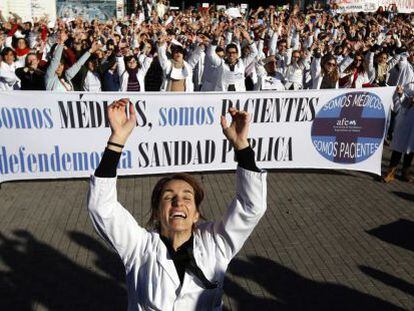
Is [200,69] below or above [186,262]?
below

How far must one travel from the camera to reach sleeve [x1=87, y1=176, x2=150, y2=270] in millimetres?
1952

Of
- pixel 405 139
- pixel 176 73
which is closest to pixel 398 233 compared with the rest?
pixel 405 139

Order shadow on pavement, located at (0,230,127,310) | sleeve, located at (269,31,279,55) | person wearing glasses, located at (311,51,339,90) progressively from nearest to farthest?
shadow on pavement, located at (0,230,127,310)
person wearing glasses, located at (311,51,339,90)
sleeve, located at (269,31,279,55)

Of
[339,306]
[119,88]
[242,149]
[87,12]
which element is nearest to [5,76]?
[119,88]

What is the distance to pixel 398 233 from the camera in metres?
5.68

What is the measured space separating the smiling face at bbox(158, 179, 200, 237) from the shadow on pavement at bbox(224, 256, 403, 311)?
2285mm

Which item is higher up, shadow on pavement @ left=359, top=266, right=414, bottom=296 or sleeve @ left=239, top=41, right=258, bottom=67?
sleeve @ left=239, top=41, right=258, bottom=67

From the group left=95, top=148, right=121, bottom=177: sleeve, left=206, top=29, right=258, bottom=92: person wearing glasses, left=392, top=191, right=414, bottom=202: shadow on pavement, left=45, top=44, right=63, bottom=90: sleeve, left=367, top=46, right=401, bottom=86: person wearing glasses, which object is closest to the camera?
left=95, top=148, right=121, bottom=177: sleeve

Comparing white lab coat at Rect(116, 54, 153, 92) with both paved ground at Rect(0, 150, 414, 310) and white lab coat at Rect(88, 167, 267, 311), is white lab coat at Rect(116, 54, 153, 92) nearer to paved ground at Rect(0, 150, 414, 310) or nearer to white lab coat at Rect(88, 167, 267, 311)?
paved ground at Rect(0, 150, 414, 310)

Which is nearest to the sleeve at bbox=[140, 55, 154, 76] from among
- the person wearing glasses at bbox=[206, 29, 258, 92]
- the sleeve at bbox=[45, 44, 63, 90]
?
the person wearing glasses at bbox=[206, 29, 258, 92]

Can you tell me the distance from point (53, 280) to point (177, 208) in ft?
9.53

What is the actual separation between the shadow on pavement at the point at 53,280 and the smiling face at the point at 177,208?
2.31m

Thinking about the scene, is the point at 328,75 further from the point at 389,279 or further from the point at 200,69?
the point at 389,279

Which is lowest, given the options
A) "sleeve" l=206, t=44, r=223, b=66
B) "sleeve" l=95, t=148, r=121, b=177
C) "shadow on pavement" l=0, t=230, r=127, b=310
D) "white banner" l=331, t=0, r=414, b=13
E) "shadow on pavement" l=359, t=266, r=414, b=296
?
"shadow on pavement" l=0, t=230, r=127, b=310
